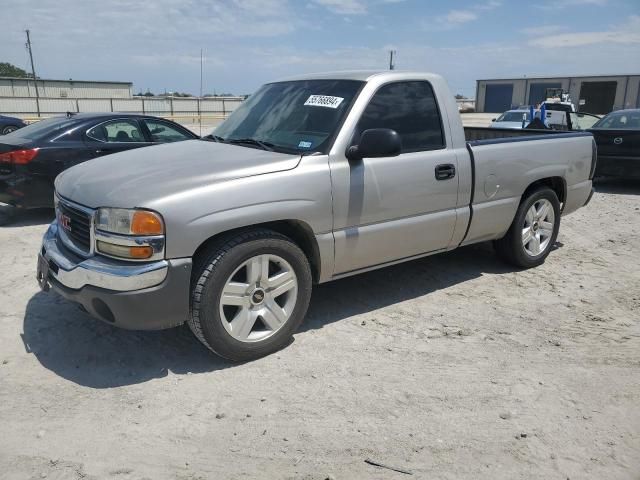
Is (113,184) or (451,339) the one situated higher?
(113,184)

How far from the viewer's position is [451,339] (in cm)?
411

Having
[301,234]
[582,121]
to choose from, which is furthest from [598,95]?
[301,234]

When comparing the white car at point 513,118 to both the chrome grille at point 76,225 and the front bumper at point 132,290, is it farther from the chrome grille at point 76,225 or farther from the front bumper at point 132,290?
the front bumper at point 132,290

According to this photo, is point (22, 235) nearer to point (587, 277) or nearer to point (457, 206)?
point (457, 206)

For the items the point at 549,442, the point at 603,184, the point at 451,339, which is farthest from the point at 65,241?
the point at 603,184

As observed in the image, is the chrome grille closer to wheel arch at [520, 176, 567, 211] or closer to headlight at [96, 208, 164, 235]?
headlight at [96, 208, 164, 235]

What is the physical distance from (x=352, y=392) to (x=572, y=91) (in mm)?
61458

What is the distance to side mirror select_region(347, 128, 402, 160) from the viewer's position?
377cm

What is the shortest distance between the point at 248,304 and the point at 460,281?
2.58 meters

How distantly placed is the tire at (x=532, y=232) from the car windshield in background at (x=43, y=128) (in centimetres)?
596

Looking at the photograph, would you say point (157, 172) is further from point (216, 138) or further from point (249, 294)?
point (216, 138)

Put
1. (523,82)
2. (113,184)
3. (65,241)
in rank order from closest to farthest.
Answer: (113,184) < (65,241) < (523,82)

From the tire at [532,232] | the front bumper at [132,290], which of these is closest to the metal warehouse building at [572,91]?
the tire at [532,232]

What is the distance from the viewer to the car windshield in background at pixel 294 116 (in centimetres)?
402
